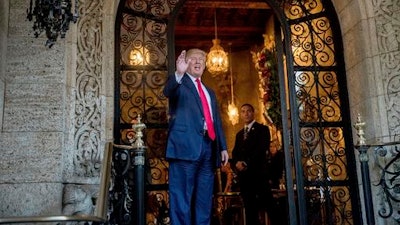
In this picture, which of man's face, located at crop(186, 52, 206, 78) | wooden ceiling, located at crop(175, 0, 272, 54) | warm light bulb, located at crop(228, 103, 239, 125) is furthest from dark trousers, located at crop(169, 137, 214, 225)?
warm light bulb, located at crop(228, 103, 239, 125)

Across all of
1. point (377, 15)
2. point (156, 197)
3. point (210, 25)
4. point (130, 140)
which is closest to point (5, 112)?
point (130, 140)

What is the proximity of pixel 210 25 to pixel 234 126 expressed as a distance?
2.82m

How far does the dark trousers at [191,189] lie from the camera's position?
5.34 metres

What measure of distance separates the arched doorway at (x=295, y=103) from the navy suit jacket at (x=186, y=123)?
138 centimetres

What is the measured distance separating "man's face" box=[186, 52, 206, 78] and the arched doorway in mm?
1296

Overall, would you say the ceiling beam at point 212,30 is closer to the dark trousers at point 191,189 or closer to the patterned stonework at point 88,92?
the patterned stonework at point 88,92

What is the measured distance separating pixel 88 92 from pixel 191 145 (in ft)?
5.21

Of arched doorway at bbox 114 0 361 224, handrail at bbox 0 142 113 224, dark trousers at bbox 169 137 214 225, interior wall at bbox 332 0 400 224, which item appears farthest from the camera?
arched doorway at bbox 114 0 361 224

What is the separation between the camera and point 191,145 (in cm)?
545

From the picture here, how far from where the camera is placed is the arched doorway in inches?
278

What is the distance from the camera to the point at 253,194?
8086 millimetres

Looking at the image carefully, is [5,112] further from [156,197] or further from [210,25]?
Result: [210,25]

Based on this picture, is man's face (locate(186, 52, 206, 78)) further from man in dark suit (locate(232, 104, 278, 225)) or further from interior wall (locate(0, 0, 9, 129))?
man in dark suit (locate(232, 104, 278, 225))

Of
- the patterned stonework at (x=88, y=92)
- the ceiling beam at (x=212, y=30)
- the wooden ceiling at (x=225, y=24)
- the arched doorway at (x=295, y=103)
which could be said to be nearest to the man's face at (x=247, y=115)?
the arched doorway at (x=295, y=103)
